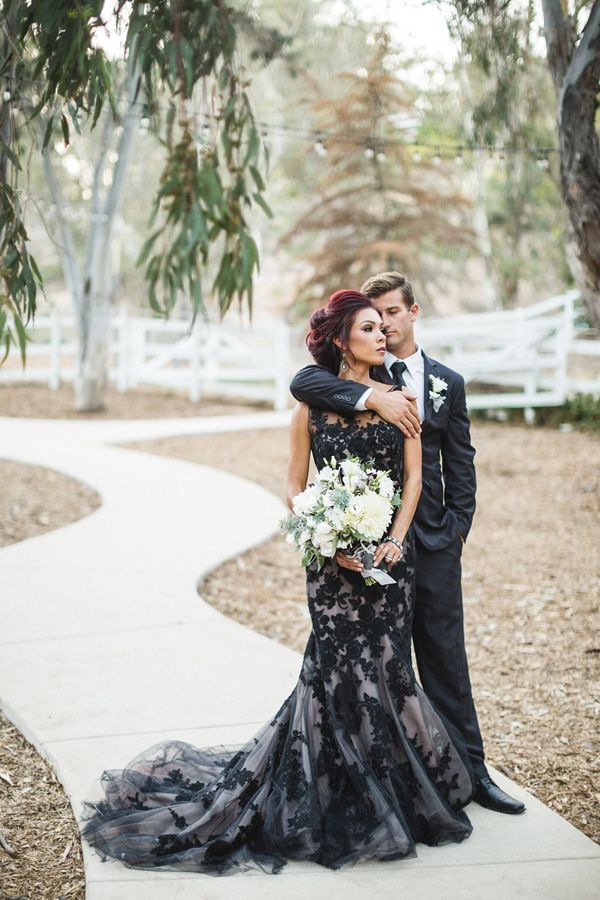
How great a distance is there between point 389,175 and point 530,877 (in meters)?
17.0

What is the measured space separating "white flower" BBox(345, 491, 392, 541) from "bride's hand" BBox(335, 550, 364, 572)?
0.37 ft

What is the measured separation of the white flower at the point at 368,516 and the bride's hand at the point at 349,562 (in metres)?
0.11

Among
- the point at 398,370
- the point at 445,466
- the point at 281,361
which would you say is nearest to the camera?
the point at 398,370

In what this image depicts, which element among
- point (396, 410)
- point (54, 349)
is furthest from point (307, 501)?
point (54, 349)

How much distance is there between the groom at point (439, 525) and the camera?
394 centimetres

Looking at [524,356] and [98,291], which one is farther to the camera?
[98,291]

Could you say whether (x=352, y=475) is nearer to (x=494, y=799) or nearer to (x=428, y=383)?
(x=428, y=383)

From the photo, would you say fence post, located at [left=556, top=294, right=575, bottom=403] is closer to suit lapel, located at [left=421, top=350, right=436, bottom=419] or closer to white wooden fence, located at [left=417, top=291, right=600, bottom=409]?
white wooden fence, located at [left=417, top=291, right=600, bottom=409]

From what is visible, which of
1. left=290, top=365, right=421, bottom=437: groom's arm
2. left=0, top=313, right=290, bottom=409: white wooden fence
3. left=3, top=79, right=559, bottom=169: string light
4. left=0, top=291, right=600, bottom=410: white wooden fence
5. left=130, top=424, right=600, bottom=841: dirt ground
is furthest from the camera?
left=0, top=313, right=290, bottom=409: white wooden fence

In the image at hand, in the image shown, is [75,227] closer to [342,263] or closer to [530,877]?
[342,263]

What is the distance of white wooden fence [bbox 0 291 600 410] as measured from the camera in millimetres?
15180

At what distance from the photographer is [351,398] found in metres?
3.70

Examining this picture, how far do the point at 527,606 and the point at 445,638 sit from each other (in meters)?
3.16

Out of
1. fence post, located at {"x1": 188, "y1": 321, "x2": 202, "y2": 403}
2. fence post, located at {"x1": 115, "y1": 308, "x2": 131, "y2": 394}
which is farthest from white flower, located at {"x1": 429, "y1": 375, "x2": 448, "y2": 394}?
fence post, located at {"x1": 115, "y1": 308, "x2": 131, "y2": 394}
